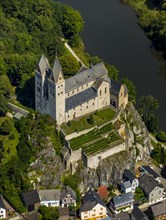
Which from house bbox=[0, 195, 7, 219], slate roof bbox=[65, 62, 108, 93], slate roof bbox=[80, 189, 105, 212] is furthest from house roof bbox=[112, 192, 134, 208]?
slate roof bbox=[65, 62, 108, 93]

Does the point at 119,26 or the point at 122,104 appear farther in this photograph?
the point at 119,26

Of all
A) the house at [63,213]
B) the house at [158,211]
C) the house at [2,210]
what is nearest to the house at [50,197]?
the house at [63,213]

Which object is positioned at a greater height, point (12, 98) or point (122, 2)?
point (122, 2)

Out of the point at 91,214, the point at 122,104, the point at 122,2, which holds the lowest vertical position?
the point at 91,214

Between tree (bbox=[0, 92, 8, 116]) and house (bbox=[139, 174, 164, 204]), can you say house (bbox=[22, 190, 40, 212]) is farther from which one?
house (bbox=[139, 174, 164, 204])

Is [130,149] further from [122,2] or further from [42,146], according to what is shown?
[122,2]

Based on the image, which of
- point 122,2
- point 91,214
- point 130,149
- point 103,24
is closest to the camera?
point 91,214

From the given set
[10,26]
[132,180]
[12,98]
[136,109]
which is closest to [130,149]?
[132,180]
